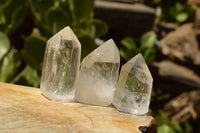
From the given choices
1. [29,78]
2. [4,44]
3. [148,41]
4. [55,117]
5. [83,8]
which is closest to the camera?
[55,117]

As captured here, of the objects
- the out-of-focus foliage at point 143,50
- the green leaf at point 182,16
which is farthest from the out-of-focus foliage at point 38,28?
the green leaf at point 182,16

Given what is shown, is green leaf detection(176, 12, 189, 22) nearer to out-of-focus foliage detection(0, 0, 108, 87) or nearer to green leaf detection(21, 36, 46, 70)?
out-of-focus foliage detection(0, 0, 108, 87)

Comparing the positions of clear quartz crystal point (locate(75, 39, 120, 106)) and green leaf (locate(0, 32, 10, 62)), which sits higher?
green leaf (locate(0, 32, 10, 62))

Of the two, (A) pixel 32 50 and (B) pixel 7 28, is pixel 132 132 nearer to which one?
(A) pixel 32 50

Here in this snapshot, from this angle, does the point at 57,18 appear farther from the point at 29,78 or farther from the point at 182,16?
the point at 182,16

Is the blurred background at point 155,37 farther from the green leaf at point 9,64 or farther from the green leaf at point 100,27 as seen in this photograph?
the green leaf at point 9,64

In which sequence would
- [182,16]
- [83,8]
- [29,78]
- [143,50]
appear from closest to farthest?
[29,78]
[83,8]
[143,50]
[182,16]

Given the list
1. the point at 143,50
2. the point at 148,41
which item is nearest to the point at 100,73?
the point at 143,50

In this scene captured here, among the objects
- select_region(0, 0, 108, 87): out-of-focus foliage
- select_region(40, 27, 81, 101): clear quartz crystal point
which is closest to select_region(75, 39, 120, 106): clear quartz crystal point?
select_region(40, 27, 81, 101): clear quartz crystal point
